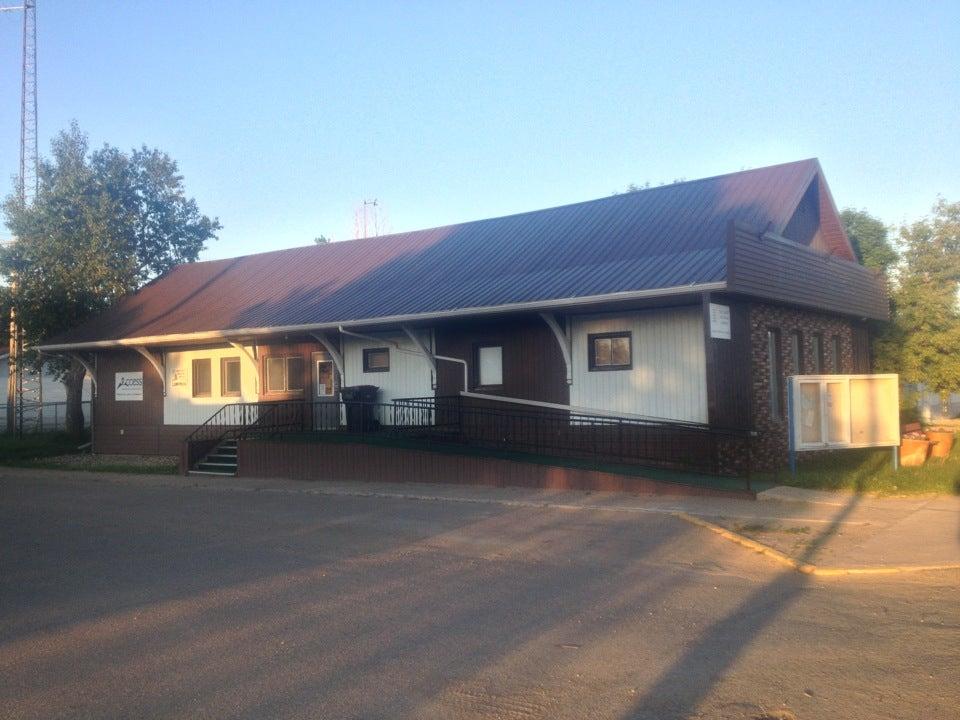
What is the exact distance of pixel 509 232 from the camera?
24.2m

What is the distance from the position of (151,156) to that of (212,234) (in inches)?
147

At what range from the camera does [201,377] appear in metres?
26.8

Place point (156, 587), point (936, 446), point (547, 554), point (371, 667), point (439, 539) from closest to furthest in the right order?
point (371, 667) < point (156, 587) < point (547, 554) < point (439, 539) < point (936, 446)

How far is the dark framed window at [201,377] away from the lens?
26625mm

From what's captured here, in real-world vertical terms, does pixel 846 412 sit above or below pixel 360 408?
below

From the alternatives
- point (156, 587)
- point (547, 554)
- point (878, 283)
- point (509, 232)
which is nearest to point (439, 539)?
point (547, 554)

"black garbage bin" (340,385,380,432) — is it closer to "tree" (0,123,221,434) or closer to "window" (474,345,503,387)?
"window" (474,345,503,387)

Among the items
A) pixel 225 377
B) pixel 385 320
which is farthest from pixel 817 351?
pixel 225 377

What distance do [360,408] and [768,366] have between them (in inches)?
357

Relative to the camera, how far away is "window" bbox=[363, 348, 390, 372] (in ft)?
74.2

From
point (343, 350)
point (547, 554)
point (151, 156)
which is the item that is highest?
point (151, 156)

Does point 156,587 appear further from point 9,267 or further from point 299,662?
point 9,267

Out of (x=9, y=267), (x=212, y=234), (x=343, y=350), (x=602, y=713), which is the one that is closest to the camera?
(x=602, y=713)

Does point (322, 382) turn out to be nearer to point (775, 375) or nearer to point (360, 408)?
point (360, 408)
